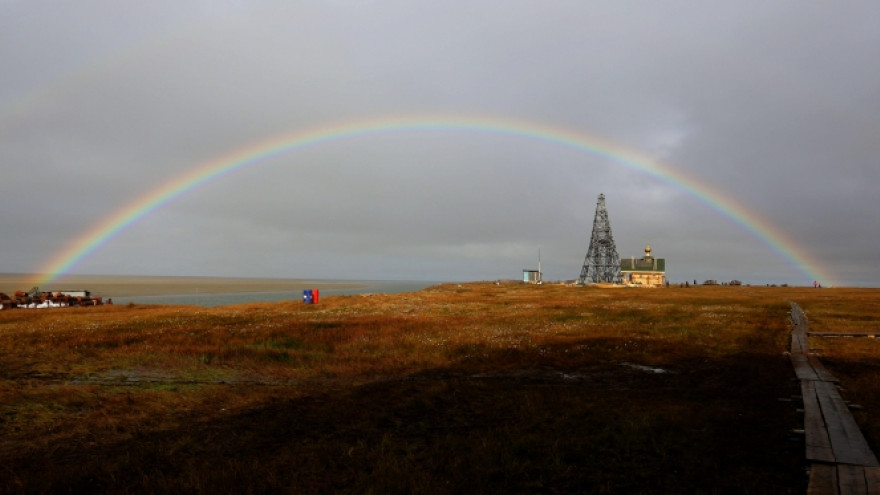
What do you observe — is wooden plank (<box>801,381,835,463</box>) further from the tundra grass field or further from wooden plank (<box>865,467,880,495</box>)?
wooden plank (<box>865,467,880,495</box>)

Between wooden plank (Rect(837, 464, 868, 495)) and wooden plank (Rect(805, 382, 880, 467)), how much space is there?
369 millimetres

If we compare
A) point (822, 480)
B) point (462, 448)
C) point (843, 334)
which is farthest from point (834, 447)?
point (843, 334)

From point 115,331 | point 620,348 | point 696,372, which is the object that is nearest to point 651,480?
point 696,372

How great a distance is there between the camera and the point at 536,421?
1250 centimetres

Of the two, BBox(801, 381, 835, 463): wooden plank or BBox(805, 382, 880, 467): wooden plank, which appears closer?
BBox(805, 382, 880, 467): wooden plank

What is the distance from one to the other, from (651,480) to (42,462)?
38.4ft

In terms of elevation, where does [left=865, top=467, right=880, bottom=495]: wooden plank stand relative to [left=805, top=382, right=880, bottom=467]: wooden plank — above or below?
above

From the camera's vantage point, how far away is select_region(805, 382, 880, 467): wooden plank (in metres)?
9.09

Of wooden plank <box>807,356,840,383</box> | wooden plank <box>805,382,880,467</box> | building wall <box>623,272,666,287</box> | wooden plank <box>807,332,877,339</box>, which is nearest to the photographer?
wooden plank <box>805,382,880,467</box>

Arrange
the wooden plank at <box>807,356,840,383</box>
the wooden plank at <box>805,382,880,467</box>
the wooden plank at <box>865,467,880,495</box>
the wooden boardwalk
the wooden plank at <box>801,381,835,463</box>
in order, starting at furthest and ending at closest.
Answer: the wooden plank at <box>807,356,840,383</box>
the wooden plank at <box>801,381,835,463</box>
the wooden plank at <box>805,382,880,467</box>
the wooden boardwalk
the wooden plank at <box>865,467,880,495</box>

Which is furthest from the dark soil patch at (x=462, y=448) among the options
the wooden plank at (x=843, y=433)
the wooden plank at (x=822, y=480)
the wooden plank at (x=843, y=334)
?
the wooden plank at (x=843, y=334)

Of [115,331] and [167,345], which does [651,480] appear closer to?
[167,345]

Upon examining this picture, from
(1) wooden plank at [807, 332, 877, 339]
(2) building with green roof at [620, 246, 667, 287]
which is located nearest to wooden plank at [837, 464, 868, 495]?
(1) wooden plank at [807, 332, 877, 339]

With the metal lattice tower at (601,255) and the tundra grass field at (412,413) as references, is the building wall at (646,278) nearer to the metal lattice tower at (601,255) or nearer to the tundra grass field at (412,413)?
the metal lattice tower at (601,255)
